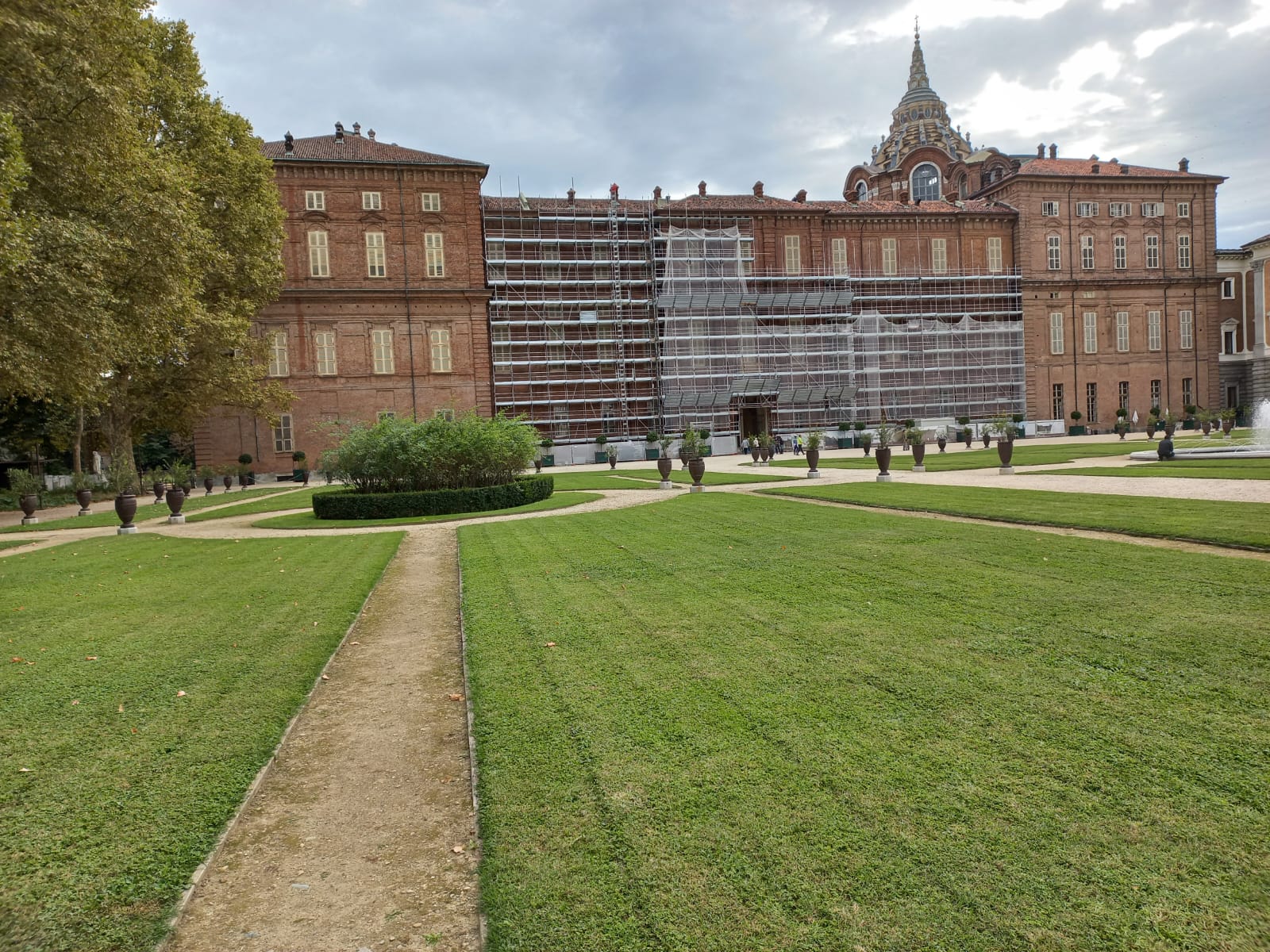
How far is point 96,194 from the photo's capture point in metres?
17.0

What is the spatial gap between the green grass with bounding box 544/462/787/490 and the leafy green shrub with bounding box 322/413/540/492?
3960 mm

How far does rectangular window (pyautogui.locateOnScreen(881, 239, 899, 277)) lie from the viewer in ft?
158

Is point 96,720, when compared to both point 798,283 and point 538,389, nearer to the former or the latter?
point 538,389

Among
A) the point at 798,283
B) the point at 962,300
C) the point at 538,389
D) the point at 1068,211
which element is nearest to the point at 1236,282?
the point at 1068,211

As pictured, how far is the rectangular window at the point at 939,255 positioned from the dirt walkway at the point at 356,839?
50403 mm

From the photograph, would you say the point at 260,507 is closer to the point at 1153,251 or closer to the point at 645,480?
the point at 645,480

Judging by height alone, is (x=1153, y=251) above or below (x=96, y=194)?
above

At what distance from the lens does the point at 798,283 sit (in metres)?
46.7

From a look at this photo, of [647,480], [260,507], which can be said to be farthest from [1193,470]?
[260,507]

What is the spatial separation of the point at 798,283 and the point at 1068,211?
1922cm

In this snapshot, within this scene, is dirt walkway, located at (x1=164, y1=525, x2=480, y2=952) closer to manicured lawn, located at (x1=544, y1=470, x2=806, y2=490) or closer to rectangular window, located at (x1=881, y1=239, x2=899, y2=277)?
manicured lawn, located at (x1=544, y1=470, x2=806, y2=490)

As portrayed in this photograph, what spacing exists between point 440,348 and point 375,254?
590 cm

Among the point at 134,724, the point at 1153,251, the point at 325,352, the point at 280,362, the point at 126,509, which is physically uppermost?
the point at 1153,251

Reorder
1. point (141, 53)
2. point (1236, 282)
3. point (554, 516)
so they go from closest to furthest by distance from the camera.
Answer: point (554, 516), point (141, 53), point (1236, 282)
